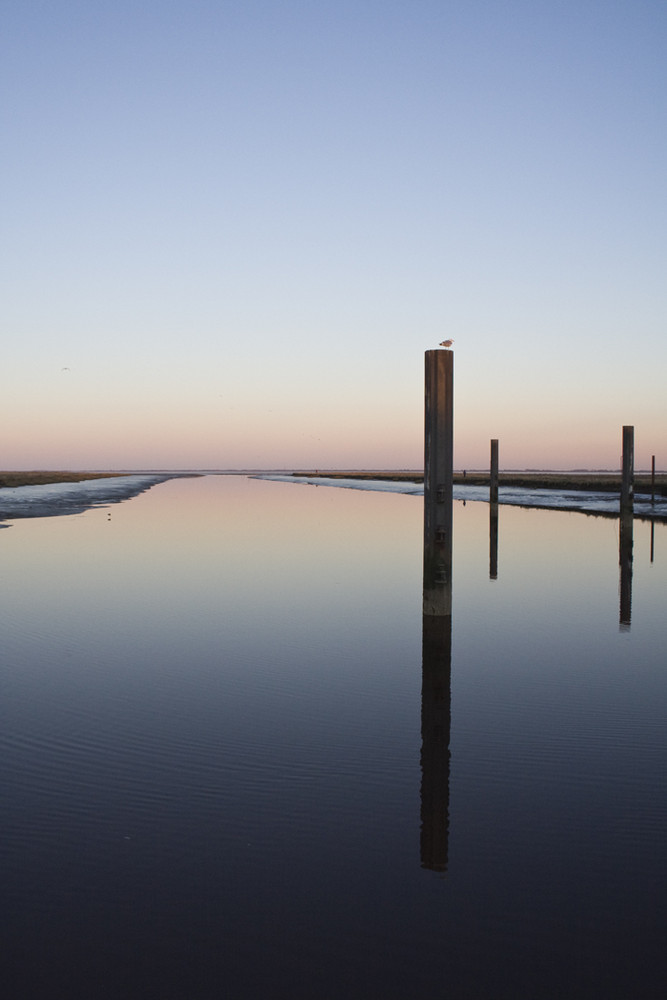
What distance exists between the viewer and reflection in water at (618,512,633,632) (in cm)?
1473

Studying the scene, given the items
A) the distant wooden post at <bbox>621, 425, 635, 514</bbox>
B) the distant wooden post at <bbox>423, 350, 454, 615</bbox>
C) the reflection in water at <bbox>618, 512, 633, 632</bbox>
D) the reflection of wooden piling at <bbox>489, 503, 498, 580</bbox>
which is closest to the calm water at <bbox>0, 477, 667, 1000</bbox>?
the reflection in water at <bbox>618, 512, 633, 632</bbox>

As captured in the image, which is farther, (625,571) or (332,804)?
(625,571)

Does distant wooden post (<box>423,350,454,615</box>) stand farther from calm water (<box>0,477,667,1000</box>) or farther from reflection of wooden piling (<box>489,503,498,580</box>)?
reflection of wooden piling (<box>489,503,498,580</box>)

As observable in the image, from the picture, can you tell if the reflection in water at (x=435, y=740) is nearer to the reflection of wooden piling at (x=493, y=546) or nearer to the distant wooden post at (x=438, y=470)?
the distant wooden post at (x=438, y=470)

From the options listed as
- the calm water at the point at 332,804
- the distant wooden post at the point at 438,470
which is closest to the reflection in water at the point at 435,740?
the calm water at the point at 332,804

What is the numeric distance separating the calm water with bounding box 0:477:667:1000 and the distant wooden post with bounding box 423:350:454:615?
115 cm

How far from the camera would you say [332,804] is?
6.36 meters

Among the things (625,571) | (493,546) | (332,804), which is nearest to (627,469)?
(493,546)

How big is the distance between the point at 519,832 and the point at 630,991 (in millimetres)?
1770

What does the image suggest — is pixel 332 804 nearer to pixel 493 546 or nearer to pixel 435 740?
pixel 435 740

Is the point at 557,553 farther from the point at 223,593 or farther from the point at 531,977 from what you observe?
the point at 531,977

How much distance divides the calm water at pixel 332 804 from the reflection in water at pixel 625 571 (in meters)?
0.37

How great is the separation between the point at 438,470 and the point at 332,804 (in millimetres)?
5908

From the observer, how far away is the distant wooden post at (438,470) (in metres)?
11.2
